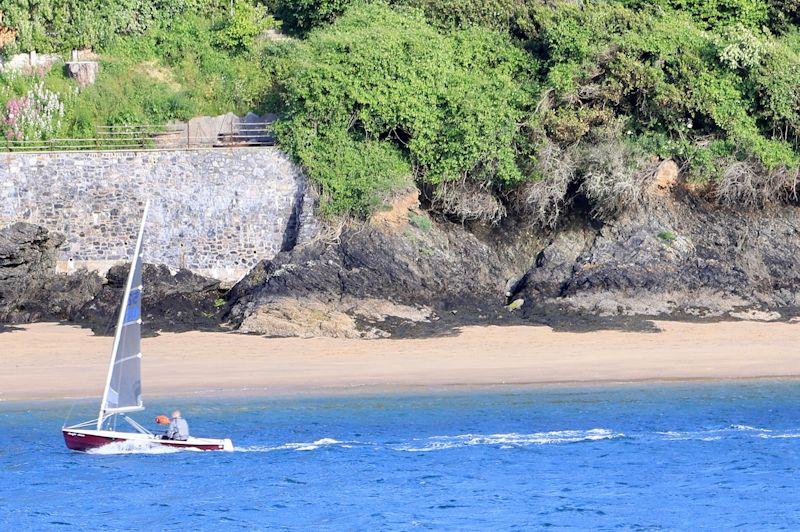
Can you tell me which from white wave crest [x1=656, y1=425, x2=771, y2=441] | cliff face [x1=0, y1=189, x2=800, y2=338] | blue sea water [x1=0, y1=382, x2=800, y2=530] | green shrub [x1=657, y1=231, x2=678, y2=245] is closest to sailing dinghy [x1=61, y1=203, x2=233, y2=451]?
blue sea water [x1=0, y1=382, x2=800, y2=530]

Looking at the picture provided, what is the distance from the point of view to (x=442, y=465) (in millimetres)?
22562

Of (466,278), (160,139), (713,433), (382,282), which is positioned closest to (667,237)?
(466,278)

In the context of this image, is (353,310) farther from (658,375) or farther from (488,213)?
(658,375)

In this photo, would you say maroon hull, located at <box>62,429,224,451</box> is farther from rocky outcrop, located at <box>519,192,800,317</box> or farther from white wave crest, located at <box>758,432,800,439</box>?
rocky outcrop, located at <box>519,192,800,317</box>

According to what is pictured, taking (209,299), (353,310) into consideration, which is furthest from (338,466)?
(209,299)

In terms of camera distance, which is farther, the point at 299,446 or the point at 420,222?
the point at 420,222

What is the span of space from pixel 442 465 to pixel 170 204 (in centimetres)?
1354

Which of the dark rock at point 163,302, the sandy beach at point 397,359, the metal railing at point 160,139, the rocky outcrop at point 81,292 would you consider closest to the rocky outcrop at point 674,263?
the sandy beach at point 397,359

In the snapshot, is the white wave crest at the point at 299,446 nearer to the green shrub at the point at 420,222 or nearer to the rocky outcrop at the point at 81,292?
the rocky outcrop at the point at 81,292

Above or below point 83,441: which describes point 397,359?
below

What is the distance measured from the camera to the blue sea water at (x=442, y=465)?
66.5ft

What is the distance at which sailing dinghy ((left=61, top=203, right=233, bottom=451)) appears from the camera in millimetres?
22422

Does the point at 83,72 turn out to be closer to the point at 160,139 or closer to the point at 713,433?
the point at 160,139

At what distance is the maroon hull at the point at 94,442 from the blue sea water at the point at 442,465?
0.93ft
